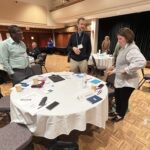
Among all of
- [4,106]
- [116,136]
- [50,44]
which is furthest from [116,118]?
[50,44]

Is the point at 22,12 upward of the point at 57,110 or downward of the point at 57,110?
upward

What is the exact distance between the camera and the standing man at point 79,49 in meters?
2.61

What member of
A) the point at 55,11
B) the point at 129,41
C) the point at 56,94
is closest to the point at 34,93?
the point at 56,94

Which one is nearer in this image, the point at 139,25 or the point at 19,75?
the point at 19,75

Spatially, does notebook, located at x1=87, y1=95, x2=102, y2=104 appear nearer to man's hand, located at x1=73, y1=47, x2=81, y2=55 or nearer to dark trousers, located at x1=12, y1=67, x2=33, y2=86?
man's hand, located at x1=73, y1=47, x2=81, y2=55

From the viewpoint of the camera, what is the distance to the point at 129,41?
1822mm

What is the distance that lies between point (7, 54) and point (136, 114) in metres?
2.66

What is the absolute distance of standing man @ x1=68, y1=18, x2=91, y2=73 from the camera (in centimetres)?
261

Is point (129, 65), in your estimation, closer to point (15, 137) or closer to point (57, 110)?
point (57, 110)

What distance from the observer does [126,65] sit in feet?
6.31

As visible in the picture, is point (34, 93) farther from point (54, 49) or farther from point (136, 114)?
point (54, 49)

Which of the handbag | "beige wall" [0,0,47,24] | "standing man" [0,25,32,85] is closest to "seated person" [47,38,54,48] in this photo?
"beige wall" [0,0,47,24]

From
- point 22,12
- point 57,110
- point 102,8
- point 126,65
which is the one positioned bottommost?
point 57,110

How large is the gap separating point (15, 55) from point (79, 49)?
1201mm
